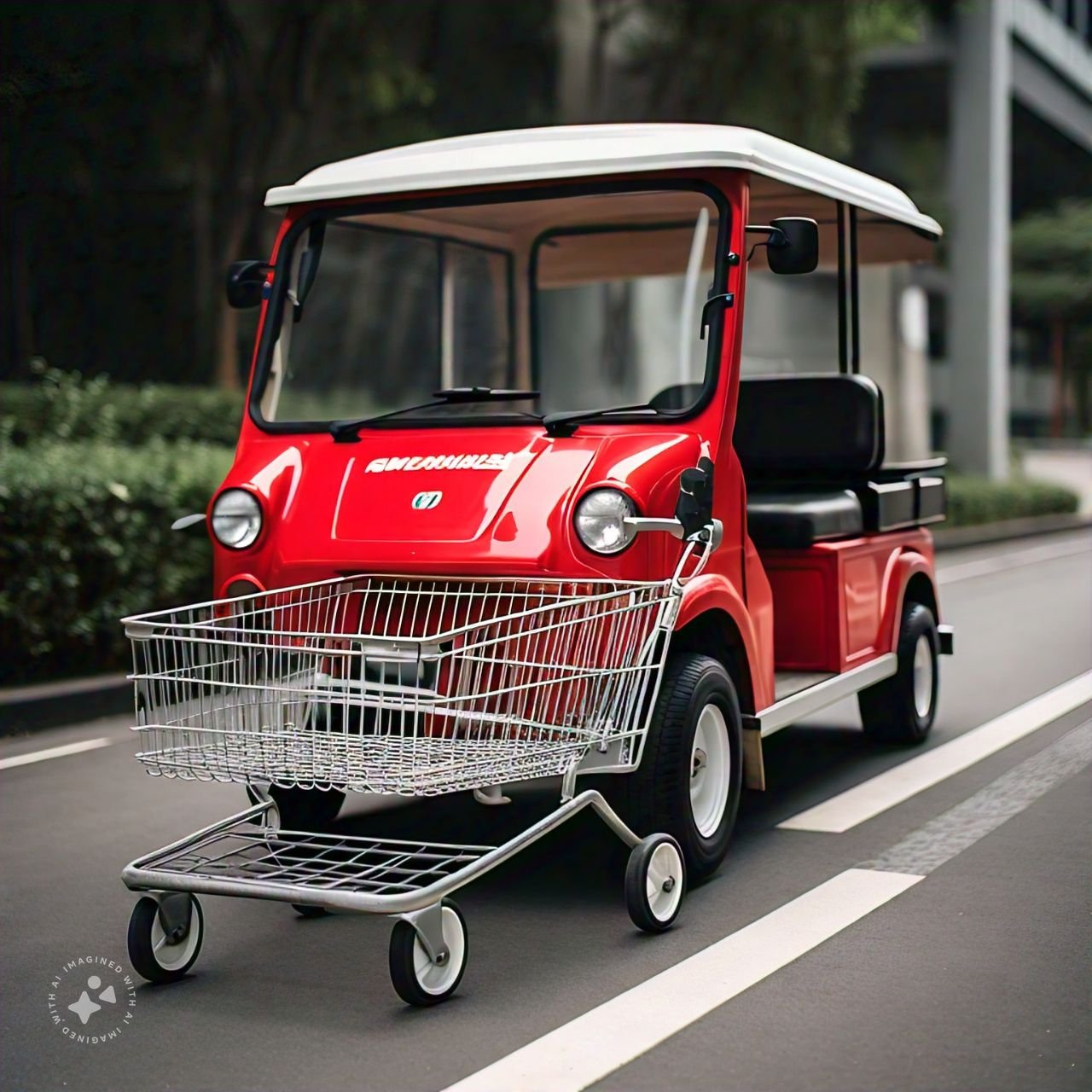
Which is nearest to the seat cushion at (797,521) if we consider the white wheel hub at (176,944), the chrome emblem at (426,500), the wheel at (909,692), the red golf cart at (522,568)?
the red golf cart at (522,568)

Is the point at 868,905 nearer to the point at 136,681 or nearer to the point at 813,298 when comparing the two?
the point at 136,681

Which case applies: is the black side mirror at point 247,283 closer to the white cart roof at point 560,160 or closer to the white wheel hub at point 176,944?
the white cart roof at point 560,160

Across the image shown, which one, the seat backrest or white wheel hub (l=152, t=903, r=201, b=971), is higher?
the seat backrest

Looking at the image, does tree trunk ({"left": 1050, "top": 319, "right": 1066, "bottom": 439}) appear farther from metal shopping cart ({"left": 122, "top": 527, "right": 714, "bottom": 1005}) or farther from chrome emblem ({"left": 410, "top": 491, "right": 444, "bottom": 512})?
metal shopping cart ({"left": 122, "top": 527, "right": 714, "bottom": 1005})

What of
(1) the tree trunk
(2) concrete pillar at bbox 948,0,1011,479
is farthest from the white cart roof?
(1) the tree trunk

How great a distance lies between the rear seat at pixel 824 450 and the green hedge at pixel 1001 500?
49.4 feet

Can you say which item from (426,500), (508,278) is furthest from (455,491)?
(508,278)

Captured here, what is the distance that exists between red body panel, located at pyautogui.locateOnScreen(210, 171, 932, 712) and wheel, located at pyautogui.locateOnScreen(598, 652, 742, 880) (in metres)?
0.21

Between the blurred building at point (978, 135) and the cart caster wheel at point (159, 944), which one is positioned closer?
the cart caster wheel at point (159, 944)

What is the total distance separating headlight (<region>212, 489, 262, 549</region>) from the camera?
18.0 feet

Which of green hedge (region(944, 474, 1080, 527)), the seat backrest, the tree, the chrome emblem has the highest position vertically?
the tree

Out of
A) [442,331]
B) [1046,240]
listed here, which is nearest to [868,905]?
[442,331]

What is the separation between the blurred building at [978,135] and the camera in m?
27.6

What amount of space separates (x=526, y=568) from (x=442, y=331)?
262 cm
